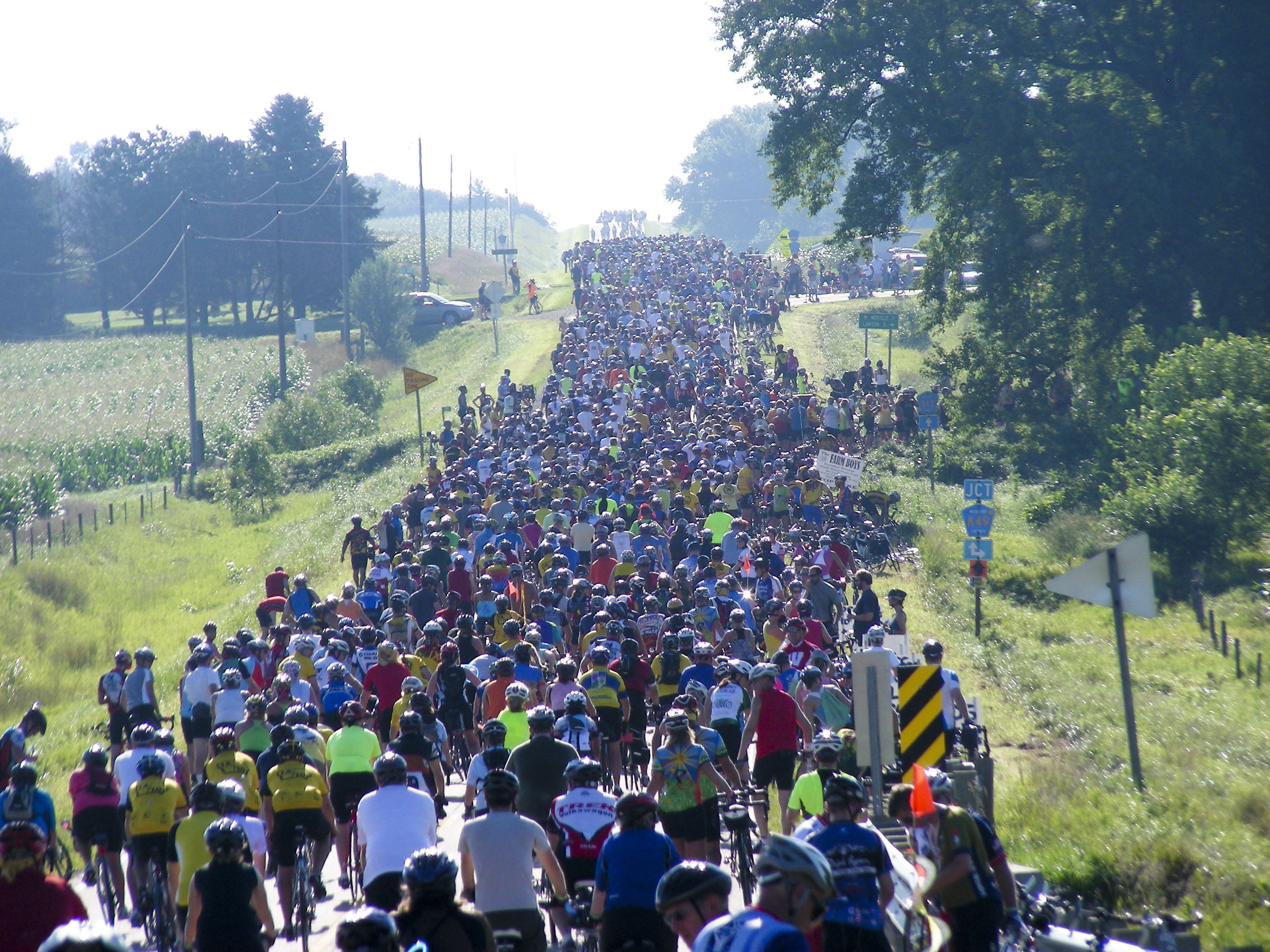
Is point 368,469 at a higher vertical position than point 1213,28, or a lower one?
lower

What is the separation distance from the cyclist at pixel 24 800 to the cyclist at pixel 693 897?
6804mm

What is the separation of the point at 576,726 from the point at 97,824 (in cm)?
388

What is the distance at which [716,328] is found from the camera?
48156 millimetres

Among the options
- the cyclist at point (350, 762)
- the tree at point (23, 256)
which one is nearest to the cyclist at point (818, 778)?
the cyclist at point (350, 762)

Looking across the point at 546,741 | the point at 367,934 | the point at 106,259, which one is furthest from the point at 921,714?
the point at 106,259

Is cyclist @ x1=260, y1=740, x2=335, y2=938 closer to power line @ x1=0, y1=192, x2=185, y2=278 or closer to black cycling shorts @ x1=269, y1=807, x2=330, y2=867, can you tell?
black cycling shorts @ x1=269, y1=807, x2=330, y2=867

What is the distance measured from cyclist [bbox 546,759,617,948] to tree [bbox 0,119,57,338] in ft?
306

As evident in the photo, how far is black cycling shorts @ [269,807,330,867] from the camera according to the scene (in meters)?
9.91

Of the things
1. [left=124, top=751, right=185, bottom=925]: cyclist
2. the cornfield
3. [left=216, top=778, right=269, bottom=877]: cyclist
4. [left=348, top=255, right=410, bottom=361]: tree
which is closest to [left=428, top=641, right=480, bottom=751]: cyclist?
[left=124, top=751, right=185, bottom=925]: cyclist

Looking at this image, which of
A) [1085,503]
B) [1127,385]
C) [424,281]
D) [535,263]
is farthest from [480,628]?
[535,263]

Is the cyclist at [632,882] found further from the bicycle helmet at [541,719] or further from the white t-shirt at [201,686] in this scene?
the white t-shirt at [201,686]

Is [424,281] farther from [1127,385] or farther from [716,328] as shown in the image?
[1127,385]

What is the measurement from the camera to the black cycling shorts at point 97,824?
35.6 ft

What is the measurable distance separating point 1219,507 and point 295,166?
75.5 m
